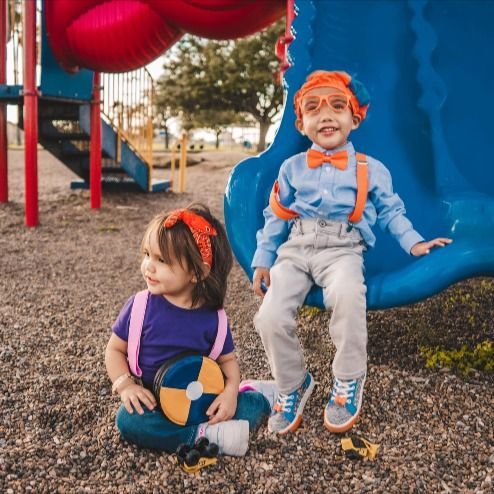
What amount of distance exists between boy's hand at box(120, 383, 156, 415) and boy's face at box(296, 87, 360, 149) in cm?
109

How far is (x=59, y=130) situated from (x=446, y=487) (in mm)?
7172

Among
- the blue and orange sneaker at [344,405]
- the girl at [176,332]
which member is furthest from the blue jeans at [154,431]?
the blue and orange sneaker at [344,405]

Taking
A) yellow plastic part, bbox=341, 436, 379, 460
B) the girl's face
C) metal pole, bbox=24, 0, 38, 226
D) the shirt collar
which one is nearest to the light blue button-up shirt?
the shirt collar

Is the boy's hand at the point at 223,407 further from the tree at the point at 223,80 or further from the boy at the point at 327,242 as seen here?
the tree at the point at 223,80

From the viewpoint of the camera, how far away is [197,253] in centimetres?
179

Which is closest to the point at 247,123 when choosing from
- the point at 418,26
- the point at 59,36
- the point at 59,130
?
the point at 59,130

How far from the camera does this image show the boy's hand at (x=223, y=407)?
1883mm

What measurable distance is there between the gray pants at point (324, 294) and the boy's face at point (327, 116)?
31 centimetres

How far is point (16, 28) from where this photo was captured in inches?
261

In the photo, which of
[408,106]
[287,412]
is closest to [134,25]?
[408,106]

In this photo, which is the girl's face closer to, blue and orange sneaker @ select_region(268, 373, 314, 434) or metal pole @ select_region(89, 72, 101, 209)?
blue and orange sneaker @ select_region(268, 373, 314, 434)

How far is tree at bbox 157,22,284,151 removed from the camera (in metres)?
22.4

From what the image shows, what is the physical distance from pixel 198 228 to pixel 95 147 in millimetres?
5814

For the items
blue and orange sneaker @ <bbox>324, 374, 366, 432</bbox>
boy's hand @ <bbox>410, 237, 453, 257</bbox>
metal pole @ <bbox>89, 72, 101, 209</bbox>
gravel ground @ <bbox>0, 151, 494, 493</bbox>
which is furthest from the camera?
metal pole @ <bbox>89, 72, 101, 209</bbox>
